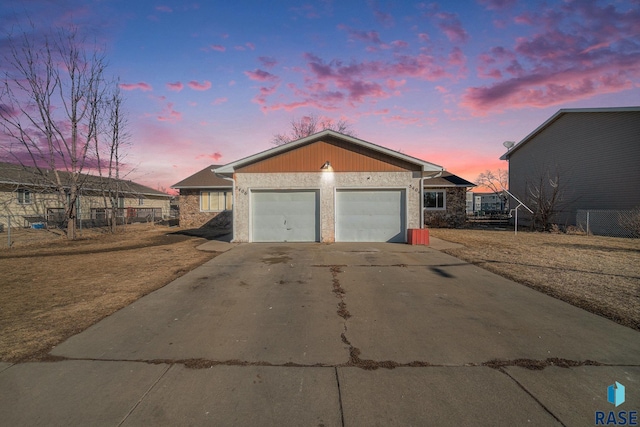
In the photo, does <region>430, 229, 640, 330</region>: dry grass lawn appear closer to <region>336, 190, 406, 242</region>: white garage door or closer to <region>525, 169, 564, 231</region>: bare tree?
<region>336, 190, 406, 242</region>: white garage door

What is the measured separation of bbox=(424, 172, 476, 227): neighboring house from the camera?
22.4 metres

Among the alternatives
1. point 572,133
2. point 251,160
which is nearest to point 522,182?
point 572,133

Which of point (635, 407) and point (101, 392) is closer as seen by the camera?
point (635, 407)

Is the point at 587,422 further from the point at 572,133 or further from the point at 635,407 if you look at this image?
the point at 572,133

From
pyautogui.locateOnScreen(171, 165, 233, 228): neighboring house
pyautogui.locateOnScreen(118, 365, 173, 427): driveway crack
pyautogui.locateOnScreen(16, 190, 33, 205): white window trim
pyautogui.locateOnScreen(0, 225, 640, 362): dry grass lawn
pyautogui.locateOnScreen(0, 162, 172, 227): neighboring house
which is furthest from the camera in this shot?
pyautogui.locateOnScreen(171, 165, 233, 228): neighboring house

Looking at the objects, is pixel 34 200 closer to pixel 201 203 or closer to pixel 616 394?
pixel 201 203

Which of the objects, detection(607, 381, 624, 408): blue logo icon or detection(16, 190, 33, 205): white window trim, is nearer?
detection(607, 381, 624, 408): blue logo icon

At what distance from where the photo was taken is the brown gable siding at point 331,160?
13.5 meters

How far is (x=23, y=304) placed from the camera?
5473mm

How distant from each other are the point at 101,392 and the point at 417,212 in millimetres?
12484

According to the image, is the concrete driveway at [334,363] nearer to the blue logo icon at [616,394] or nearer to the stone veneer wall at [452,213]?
the blue logo icon at [616,394]

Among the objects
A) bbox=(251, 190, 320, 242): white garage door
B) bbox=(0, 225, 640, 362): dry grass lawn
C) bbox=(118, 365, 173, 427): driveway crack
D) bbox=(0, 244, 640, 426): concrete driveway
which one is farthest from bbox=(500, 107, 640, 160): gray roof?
bbox=(118, 365, 173, 427): driveway crack

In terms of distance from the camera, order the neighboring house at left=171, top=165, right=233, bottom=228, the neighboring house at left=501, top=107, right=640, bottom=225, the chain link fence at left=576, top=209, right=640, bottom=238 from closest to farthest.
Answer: the chain link fence at left=576, top=209, right=640, bottom=238, the neighboring house at left=501, top=107, right=640, bottom=225, the neighboring house at left=171, top=165, right=233, bottom=228

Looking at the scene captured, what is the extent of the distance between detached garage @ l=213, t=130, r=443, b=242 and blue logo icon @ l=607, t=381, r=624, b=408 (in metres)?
10.5
